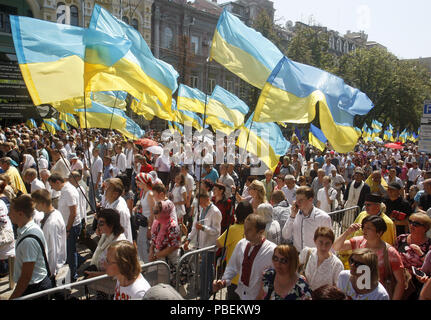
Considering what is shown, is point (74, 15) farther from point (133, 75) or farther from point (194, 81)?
point (133, 75)

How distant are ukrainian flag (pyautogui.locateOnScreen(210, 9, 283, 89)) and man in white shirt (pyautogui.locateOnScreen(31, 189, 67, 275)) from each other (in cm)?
293

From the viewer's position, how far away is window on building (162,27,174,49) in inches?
1419

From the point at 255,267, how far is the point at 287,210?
1.90 m

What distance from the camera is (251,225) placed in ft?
10.8

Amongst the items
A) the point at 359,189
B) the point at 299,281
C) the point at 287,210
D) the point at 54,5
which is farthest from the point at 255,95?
the point at 299,281

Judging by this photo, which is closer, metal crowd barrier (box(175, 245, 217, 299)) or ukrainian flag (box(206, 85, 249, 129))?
metal crowd barrier (box(175, 245, 217, 299))

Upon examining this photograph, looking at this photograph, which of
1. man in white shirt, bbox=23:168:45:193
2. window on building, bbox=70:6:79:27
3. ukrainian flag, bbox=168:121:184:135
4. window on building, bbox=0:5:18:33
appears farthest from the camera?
window on building, bbox=70:6:79:27

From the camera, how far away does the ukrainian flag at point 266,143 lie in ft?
19.2

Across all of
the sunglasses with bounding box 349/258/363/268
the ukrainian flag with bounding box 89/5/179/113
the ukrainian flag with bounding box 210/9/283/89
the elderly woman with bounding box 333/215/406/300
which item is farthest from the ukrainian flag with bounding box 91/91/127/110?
the sunglasses with bounding box 349/258/363/268

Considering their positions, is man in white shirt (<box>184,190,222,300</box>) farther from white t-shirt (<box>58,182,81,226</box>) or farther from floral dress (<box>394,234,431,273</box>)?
floral dress (<box>394,234,431,273</box>)

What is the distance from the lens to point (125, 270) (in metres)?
2.68

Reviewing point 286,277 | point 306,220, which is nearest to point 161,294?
point 286,277
